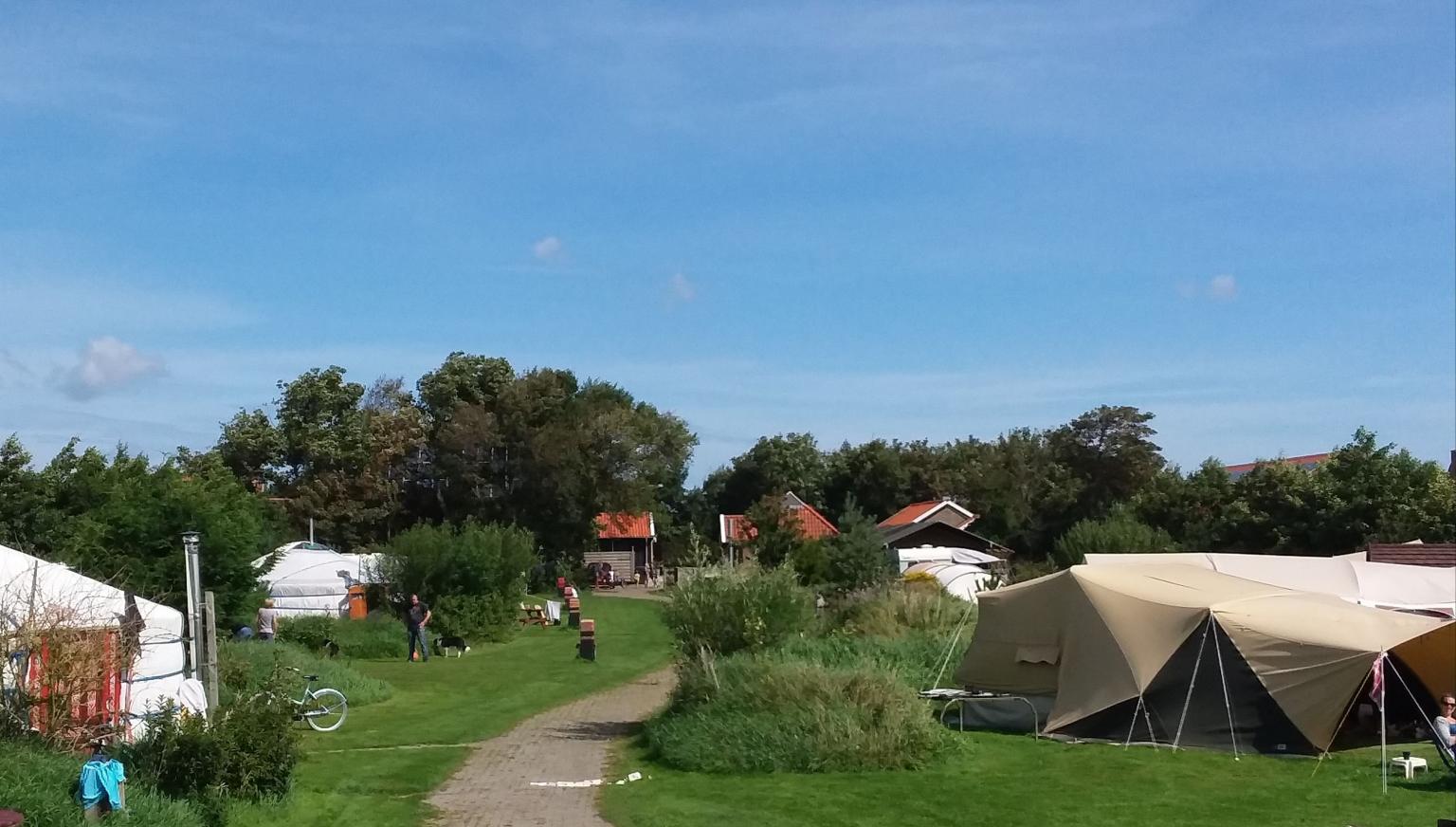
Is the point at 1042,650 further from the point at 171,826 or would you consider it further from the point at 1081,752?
the point at 171,826

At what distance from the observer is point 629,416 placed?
60.6 meters

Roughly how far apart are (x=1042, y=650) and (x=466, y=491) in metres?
41.5

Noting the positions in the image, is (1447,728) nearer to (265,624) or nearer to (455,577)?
(265,624)

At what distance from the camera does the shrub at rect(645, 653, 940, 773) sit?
1617 centimetres

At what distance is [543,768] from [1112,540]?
89.1 ft

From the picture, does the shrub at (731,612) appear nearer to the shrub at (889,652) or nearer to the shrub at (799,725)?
the shrub at (889,652)

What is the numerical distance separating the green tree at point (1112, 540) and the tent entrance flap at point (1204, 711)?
2149 cm

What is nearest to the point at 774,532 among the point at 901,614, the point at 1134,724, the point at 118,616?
the point at 901,614

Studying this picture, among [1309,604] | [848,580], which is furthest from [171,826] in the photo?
[848,580]

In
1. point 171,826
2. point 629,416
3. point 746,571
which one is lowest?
point 171,826

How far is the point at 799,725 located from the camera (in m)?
16.5

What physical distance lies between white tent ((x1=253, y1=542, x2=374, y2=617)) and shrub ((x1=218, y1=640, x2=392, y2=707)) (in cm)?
1258

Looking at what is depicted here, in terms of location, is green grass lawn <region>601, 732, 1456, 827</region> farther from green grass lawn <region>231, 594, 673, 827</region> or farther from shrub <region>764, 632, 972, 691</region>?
shrub <region>764, 632, 972, 691</region>

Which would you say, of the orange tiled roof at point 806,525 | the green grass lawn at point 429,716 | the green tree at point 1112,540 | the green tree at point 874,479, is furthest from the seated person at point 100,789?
the green tree at point 874,479
